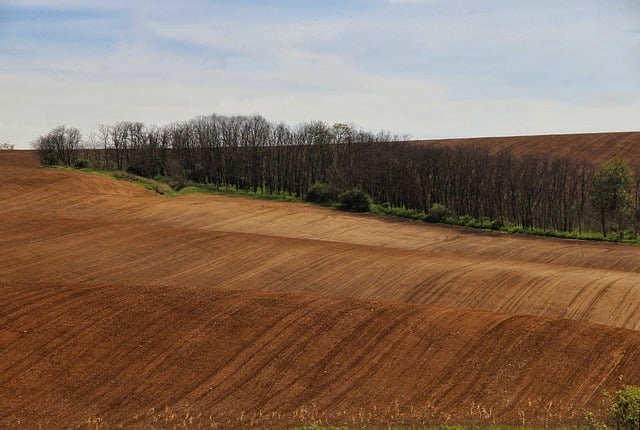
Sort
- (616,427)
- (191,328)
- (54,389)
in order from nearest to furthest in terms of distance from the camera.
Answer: (616,427) → (54,389) → (191,328)

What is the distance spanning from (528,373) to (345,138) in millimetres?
74866

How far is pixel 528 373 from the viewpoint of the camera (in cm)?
1995

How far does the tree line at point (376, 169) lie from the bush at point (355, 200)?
573cm

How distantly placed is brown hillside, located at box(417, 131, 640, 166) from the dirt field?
52027 mm

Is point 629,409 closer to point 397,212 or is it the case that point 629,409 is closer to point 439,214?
point 439,214

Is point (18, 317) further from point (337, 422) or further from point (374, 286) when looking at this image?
point (374, 286)

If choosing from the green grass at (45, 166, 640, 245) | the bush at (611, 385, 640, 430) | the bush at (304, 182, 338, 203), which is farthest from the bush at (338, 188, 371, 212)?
the bush at (611, 385, 640, 430)

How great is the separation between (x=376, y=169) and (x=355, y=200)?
27.8 feet

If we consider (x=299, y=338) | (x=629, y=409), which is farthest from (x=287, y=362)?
(x=629, y=409)

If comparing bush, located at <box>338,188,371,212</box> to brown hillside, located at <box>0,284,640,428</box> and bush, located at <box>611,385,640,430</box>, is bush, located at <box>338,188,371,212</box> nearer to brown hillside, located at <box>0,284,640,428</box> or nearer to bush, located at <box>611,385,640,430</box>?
brown hillside, located at <box>0,284,640,428</box>

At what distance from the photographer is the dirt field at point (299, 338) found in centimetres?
1830

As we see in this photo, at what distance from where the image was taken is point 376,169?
234 feet

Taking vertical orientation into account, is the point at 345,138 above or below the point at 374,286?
above

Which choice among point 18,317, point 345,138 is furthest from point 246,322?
point 345,138
